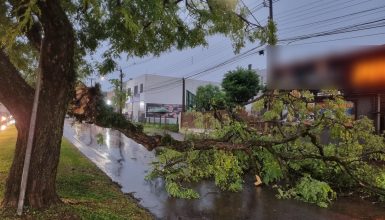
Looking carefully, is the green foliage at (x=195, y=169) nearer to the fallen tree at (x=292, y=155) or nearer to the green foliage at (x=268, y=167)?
the fallen tree at (x=292, y=155)

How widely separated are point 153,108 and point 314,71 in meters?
42.2

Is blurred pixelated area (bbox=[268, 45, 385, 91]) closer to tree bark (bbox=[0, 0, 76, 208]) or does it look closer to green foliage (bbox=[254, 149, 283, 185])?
green foliage (bbox=[254, 149, 283, 185])

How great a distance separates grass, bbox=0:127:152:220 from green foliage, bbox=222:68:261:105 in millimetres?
19219

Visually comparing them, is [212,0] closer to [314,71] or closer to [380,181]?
[380,181]

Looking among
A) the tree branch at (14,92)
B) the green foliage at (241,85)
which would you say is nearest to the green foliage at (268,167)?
the tree branch at (14,92)

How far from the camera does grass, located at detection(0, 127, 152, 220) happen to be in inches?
221

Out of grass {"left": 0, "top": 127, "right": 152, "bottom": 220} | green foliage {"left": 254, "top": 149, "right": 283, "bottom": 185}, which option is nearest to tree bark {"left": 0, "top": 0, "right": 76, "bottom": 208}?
grass {"left": 0, "top": 127, "right": 152, "bottom": 220}

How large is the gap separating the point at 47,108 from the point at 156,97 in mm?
52967

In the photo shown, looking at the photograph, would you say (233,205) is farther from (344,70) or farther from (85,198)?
(344,70)

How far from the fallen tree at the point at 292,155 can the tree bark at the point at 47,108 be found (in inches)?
100

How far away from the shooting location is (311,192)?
8414 mm

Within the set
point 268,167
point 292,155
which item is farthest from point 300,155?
point 268,167

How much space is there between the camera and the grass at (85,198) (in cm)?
561

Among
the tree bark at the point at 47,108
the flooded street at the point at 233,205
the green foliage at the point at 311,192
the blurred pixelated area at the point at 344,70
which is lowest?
the flooded street at the point at 233,205
